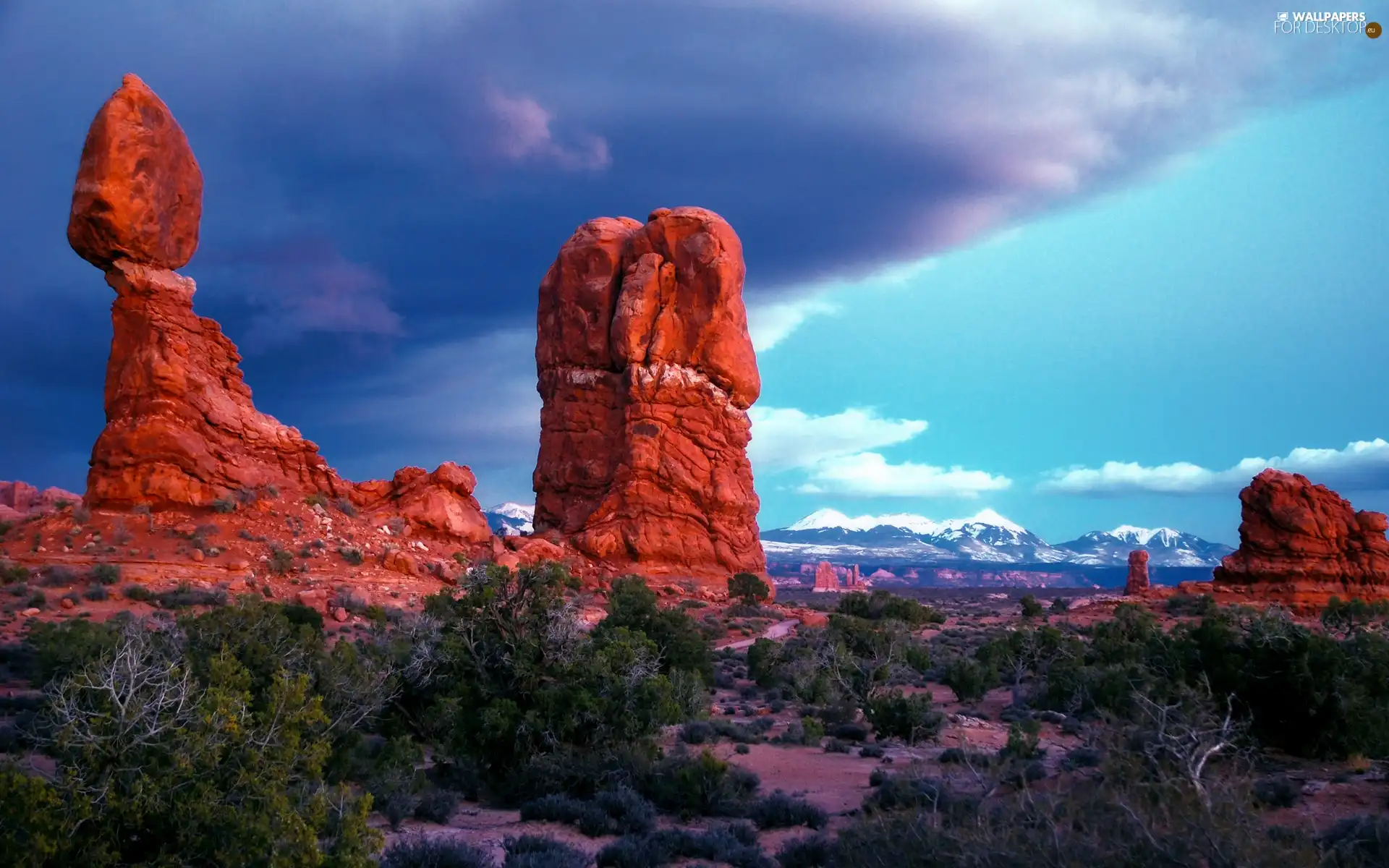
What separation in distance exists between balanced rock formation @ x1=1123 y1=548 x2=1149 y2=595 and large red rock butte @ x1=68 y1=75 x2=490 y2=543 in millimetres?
41565

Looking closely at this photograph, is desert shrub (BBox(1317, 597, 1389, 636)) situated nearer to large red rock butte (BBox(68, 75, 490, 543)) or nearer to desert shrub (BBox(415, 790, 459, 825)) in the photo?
desert shrub (BBox(415, 790, 459, 825))

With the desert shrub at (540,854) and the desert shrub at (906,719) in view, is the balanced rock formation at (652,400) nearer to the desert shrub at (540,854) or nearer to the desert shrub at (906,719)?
the desert shrub at (906,719)

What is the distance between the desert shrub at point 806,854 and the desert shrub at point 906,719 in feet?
22.3

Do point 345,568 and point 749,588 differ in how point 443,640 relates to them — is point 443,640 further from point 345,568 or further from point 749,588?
point 749,588

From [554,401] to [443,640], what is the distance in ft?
108

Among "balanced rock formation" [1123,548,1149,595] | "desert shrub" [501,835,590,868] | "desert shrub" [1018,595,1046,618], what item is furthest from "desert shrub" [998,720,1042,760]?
"balanced rock formation" [1123,548,1149,595]

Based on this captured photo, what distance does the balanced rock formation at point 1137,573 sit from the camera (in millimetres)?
46281

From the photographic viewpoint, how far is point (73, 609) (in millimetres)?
20328

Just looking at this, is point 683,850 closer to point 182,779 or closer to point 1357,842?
point 182,779

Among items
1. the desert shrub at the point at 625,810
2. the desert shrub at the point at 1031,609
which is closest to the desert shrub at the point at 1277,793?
the desert shrub at the point at 625,810

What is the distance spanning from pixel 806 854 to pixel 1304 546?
40983mm

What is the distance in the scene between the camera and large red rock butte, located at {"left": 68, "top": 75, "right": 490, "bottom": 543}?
27.3 metres

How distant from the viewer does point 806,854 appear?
743 cm

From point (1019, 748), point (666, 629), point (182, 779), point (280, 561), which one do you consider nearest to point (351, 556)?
point (280, 561)
